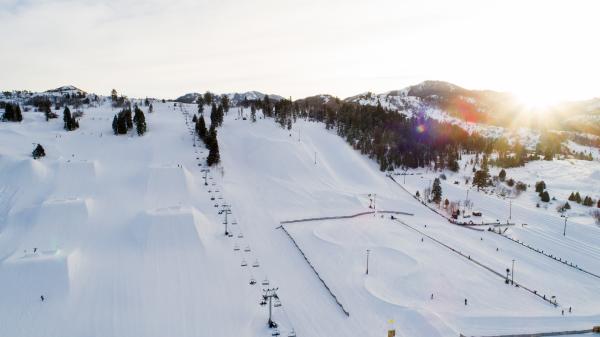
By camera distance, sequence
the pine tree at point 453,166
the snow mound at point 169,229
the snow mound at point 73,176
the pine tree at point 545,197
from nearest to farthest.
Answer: the snow mound at point 169,229, the snow mound at point 73,176, the pine tree at point 545,197, the pine tree at point 453,166

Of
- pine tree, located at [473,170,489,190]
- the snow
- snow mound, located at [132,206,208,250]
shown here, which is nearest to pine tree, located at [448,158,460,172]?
pine tree, located at [473,170,489,190]

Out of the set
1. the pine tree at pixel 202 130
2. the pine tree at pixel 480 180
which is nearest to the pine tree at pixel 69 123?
the pine tree at pixel 202 130

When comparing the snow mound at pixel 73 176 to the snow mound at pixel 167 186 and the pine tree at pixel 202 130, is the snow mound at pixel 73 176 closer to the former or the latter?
the snow mound at pixel 167 186

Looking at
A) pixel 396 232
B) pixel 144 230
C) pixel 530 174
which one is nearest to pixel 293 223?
pixel 396 232

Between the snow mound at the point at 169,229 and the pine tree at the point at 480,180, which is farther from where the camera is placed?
the pine tree at the point at 480,180

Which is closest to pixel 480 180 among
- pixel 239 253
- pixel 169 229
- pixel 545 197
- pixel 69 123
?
pixel 545 197

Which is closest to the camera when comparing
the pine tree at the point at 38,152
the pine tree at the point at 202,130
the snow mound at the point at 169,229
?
the snow mound at the point at 169,229

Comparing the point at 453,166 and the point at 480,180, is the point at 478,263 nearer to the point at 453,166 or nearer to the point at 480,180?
the point at 480,180

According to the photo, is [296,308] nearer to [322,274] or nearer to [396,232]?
[322,274]
